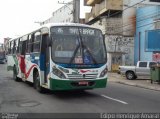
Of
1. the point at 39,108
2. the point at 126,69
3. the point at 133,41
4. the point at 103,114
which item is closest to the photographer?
Result: the point at 103,114

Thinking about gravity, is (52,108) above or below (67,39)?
below

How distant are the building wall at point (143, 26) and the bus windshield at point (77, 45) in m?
27.0

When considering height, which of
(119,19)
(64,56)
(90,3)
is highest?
(90,3)

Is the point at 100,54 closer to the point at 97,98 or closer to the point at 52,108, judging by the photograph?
the point at 97,98

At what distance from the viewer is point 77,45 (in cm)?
1412

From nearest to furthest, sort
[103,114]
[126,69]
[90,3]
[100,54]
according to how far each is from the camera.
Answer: [103,114]
[100,54]
[126,69]
[90,3]

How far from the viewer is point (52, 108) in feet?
38.2

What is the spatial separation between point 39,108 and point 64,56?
9.41 ft

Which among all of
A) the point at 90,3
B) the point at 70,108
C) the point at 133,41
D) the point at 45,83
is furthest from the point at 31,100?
the point at 90,3

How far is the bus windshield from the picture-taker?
13.9m

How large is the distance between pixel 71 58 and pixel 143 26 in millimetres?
30782

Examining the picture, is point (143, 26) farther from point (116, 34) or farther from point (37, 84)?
point (37, 84)

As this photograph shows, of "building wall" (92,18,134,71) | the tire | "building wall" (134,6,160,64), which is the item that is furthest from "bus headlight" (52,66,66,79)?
"building wall" (92,18,134,71)

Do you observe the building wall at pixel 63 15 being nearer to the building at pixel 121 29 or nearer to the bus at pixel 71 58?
the building at pixel 121 29
